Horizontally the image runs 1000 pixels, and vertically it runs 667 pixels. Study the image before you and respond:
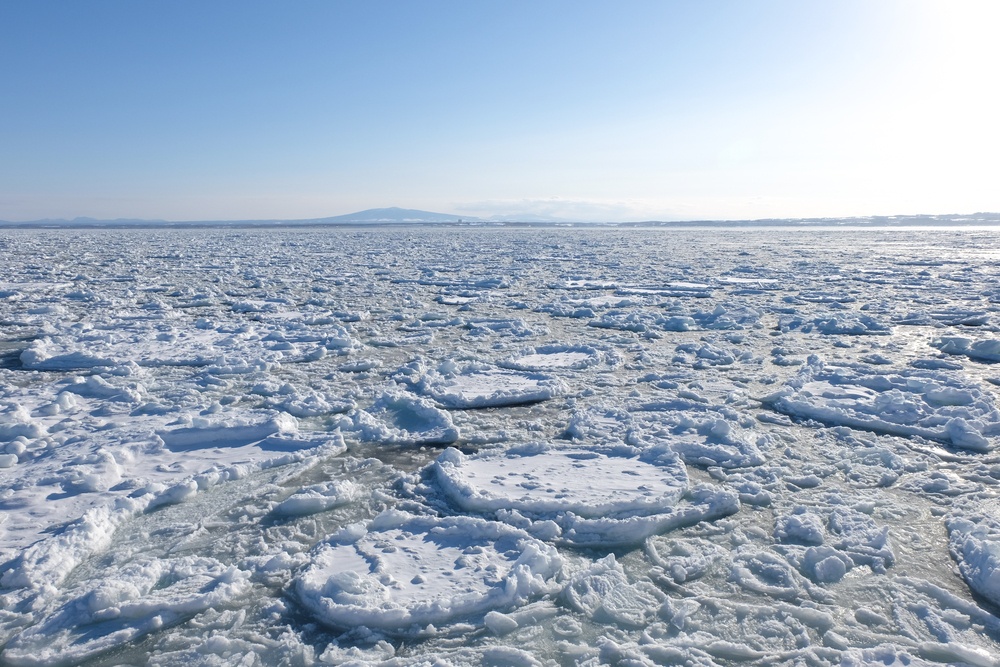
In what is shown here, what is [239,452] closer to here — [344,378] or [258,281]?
[344,378]

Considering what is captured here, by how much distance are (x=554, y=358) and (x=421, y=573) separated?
4130 millimetres

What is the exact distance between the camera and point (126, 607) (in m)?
2.51

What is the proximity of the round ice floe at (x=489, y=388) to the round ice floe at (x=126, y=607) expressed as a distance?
8.75 ft

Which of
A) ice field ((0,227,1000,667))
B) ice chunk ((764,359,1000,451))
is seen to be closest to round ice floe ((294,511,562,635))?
ice field ((0,227,1000,667))

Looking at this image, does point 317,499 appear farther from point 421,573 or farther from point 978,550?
point 978,550

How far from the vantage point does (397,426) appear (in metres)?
4.72

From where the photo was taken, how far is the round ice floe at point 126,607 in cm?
232

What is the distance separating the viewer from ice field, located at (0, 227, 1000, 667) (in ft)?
7.98

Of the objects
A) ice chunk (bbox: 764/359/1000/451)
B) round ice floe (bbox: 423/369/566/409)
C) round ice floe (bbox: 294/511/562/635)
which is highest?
ice chunk (bbox: 764/359/1000/451)

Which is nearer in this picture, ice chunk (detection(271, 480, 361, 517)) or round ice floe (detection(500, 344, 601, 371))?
ice chunk (detection(271, 480, 361, 517))

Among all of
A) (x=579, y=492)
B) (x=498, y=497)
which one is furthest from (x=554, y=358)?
(x=498, y=497)

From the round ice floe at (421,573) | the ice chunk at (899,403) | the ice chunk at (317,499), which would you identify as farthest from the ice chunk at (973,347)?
the ice chunk at (317,499)

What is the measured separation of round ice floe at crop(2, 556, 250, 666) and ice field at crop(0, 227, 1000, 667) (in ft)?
0.04

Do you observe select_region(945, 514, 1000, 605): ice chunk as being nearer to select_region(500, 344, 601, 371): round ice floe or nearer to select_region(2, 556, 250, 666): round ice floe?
select_region(2, 556, 250, 666): round ice floe
